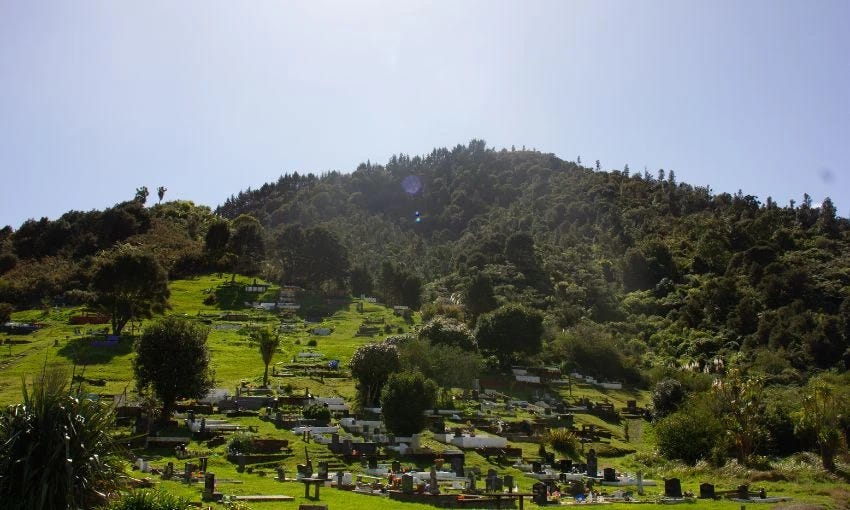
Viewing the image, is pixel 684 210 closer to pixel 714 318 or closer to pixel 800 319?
pixel 714 318

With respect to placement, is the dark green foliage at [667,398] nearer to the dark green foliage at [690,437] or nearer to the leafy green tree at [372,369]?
the dark green foliage at [690,437]

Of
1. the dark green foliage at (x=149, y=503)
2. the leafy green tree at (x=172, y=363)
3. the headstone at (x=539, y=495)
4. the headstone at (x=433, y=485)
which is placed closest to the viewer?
the dark green foliage at (x=149, y=503)

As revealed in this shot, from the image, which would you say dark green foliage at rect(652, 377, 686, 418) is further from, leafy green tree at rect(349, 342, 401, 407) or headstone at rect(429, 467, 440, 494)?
headstone at rect(429, 467, 440, 494)

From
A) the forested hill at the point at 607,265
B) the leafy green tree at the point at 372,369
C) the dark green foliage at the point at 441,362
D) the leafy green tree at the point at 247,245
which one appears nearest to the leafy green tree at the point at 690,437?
the leafy green tree at the point at 372,369

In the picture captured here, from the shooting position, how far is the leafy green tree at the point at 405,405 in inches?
1608

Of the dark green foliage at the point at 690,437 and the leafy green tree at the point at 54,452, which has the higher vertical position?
the leafy green tree at the point at 54,452

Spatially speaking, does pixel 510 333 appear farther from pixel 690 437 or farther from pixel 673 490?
pixel 673 490

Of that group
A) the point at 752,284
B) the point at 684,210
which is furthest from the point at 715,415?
the point at 684,210

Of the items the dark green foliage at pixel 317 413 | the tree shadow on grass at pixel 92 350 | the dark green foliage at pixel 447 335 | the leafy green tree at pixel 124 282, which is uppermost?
the leafy green tree at pixel 124 282

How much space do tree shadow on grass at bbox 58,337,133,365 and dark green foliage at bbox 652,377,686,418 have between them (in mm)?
44117

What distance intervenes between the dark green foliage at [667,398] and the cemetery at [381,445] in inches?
78.9

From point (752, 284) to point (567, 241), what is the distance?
45343 millimetres

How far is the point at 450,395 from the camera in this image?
180 ft

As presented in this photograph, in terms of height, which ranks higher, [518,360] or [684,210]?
[684,210]
